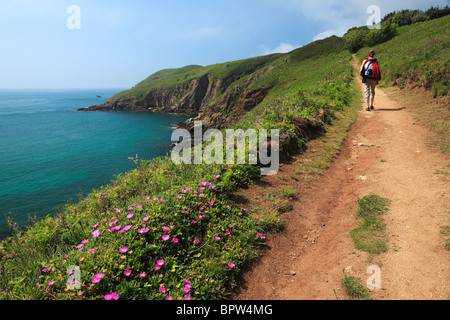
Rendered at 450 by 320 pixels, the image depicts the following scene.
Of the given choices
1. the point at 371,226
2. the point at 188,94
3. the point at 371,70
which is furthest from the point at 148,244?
the point at 188,94

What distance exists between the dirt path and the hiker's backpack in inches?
223

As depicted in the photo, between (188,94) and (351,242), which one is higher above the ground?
(188,94)

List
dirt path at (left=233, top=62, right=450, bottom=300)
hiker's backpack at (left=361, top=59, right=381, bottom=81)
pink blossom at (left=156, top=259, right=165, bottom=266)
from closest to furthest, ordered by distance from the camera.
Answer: dirt path at (left=233, top=62, right=450, bottom=300)
pink blossom at (left=156, top=259, right=165, bottom=266)
hiker's backpack at (left=361, top=59, right=381, bottom=81)

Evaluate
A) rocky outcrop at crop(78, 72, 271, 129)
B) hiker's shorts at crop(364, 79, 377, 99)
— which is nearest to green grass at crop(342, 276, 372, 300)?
hiker's shorts at crop(364, 79, 377, 99)

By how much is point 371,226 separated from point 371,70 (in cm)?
1091

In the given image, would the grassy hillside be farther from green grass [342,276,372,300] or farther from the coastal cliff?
the coastal cliff

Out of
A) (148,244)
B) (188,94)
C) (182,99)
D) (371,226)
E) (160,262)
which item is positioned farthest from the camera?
(188,94)

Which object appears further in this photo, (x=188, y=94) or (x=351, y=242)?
(x=188, y=94)

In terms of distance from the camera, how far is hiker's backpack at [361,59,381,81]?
12.2m

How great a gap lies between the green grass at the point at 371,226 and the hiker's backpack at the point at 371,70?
31.3 ft

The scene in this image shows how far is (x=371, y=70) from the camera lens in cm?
1226

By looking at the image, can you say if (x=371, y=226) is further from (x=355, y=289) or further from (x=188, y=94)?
(x=188, y=94)

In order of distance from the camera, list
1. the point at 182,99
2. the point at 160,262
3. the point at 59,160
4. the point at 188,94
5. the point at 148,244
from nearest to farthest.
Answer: the point at 160,262 < the point at 148,244 < the point at 59,160 < the point at 182,99 < the point at 188,94
